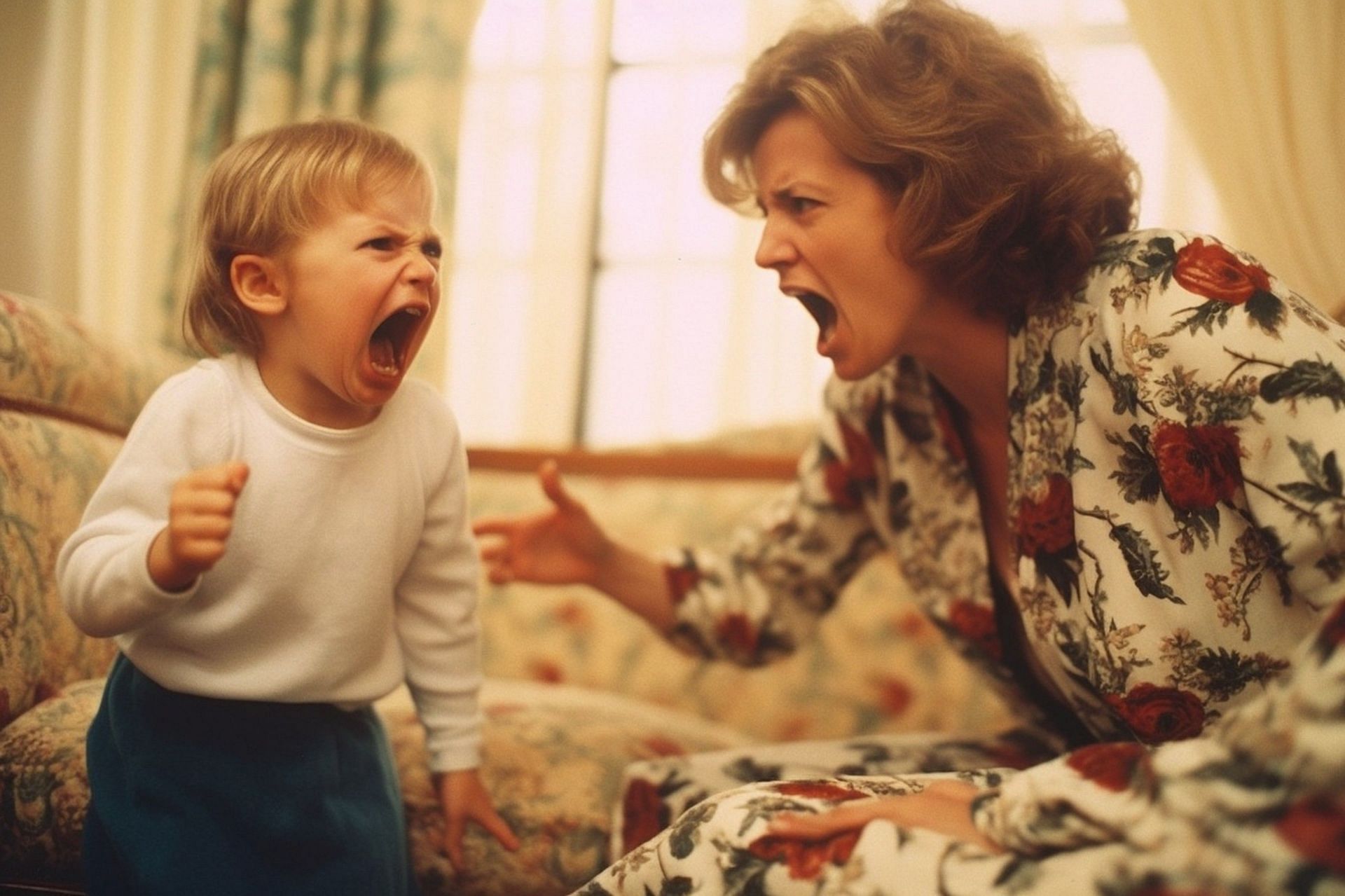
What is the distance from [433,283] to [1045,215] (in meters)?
0.61

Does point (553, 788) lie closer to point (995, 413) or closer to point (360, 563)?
point (360, 563)

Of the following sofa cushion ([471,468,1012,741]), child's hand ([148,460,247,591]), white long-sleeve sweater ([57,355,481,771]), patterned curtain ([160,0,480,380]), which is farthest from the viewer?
patterned curtain ([160,0,480,380])

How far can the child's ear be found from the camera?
0.87 m

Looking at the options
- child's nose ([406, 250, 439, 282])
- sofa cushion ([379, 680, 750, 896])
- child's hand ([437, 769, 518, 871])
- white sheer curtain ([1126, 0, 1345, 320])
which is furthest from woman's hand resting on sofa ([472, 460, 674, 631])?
white sheer curtain ([1126, 0, 1345, 320])

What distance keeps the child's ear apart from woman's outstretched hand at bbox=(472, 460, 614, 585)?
449 millimetres

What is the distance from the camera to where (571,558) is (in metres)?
1.32

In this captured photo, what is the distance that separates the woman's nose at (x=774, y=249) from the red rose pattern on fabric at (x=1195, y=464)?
404 millimetres

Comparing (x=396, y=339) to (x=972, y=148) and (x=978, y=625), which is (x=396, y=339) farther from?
(x=978, y=625)

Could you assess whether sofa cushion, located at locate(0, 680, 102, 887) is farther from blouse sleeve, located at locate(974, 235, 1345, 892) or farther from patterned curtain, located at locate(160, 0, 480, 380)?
patterned curtain, located at locate(160, 0, 480, 380)

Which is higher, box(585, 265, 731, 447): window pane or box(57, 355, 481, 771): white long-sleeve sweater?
box(585, 265, 731, 447): window pane

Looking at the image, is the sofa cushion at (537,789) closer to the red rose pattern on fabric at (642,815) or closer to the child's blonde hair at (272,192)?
the red rose pattern on fabric at (642,815)

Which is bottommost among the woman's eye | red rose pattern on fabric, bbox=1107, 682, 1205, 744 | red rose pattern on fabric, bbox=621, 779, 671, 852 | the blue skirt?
red rose pattern on fabric, bbox=621, 779, 671, 852

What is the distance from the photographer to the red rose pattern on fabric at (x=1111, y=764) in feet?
1.80

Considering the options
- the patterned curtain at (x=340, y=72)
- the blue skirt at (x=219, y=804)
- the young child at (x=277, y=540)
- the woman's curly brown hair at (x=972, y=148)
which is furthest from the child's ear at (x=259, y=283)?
the patterned curtain at (x=340, y=72)
